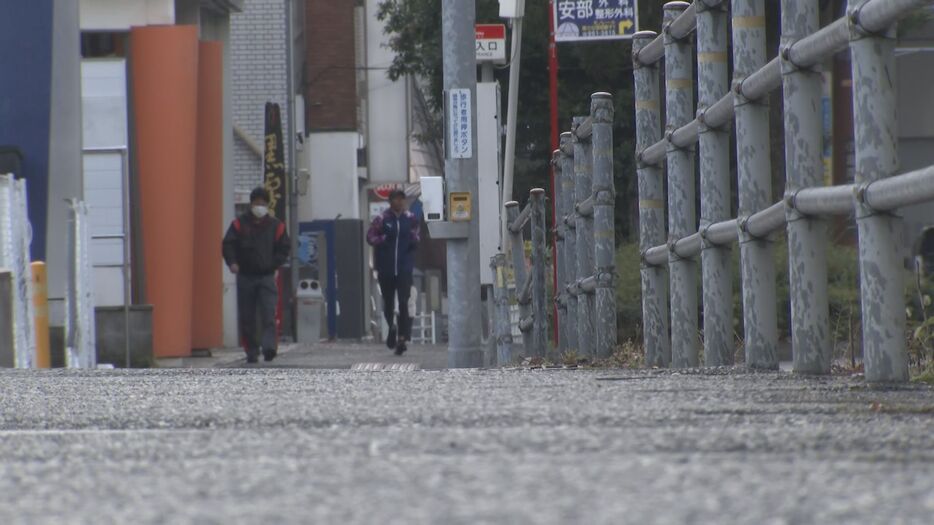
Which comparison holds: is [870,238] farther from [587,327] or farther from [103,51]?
[103,51]

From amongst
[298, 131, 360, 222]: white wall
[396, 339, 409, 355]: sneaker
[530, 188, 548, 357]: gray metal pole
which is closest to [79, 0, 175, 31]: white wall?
[396, 339, 409, 355]: sneaker

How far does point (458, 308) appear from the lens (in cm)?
1335

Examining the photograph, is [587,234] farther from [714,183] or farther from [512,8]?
[512,8]

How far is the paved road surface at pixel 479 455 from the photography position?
2.13m

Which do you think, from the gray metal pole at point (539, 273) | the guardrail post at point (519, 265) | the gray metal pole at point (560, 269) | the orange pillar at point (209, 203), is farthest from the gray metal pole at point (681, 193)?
the orange pillar at point (209, 203)

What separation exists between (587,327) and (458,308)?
3.34m

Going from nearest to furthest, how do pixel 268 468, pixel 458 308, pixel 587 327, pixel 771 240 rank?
pixel 268 468 < pixel 771 240 < pixel 587 327 < pixel 458 308

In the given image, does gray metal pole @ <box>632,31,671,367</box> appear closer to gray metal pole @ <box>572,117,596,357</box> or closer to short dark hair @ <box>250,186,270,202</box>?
gray metal pole @ <box>572,117,596,357</box>

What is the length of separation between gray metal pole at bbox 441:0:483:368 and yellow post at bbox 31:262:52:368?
2.86 metres

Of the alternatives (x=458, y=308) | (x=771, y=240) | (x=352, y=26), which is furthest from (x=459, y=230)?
(x=352, y=26)


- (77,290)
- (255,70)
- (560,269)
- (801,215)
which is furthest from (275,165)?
(801,215)

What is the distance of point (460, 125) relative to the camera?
13.1 m

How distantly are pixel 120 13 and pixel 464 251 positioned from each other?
5712 millimetres

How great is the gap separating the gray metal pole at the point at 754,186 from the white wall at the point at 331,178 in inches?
1365
